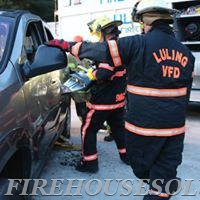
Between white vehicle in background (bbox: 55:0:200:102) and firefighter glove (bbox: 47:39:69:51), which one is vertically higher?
firefighter glove (bbox: 47:39:69:51)

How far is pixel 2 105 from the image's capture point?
2.86 metres

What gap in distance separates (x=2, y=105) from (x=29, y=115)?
59 cm

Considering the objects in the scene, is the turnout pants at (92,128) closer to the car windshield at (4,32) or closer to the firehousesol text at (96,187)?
the firehousesol text at (96,187)

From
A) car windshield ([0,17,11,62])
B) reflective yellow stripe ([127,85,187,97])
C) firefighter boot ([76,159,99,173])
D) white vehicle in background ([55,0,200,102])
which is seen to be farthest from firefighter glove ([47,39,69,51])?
white vehicle in background ([55,0,200,102])

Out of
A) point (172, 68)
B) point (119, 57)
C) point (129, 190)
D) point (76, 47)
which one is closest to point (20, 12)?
point (76, 47)

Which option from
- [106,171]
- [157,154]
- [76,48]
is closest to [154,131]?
[157,154]

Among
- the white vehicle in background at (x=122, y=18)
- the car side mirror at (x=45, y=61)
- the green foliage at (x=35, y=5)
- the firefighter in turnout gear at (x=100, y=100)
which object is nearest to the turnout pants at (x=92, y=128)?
the firefighter in turnout gear at (x=100, y=100)

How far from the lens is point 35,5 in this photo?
81.6ft

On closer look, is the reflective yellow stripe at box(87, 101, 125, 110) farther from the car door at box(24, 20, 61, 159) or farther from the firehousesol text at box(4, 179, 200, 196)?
the firehousesol text at box(4, 179, 200, 196)

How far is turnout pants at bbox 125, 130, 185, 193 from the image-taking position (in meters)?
3.35

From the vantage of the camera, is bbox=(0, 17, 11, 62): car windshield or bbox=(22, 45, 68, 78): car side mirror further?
bbox=(0, 17, 11, 62): car windshield

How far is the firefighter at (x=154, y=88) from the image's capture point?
127 inches

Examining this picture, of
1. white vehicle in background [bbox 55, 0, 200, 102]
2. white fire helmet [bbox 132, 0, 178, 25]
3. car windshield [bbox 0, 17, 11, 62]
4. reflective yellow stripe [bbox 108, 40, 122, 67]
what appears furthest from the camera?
white vehicle in background [bbox 55, 0, 200, 102]

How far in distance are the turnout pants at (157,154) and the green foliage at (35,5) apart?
812 inches
